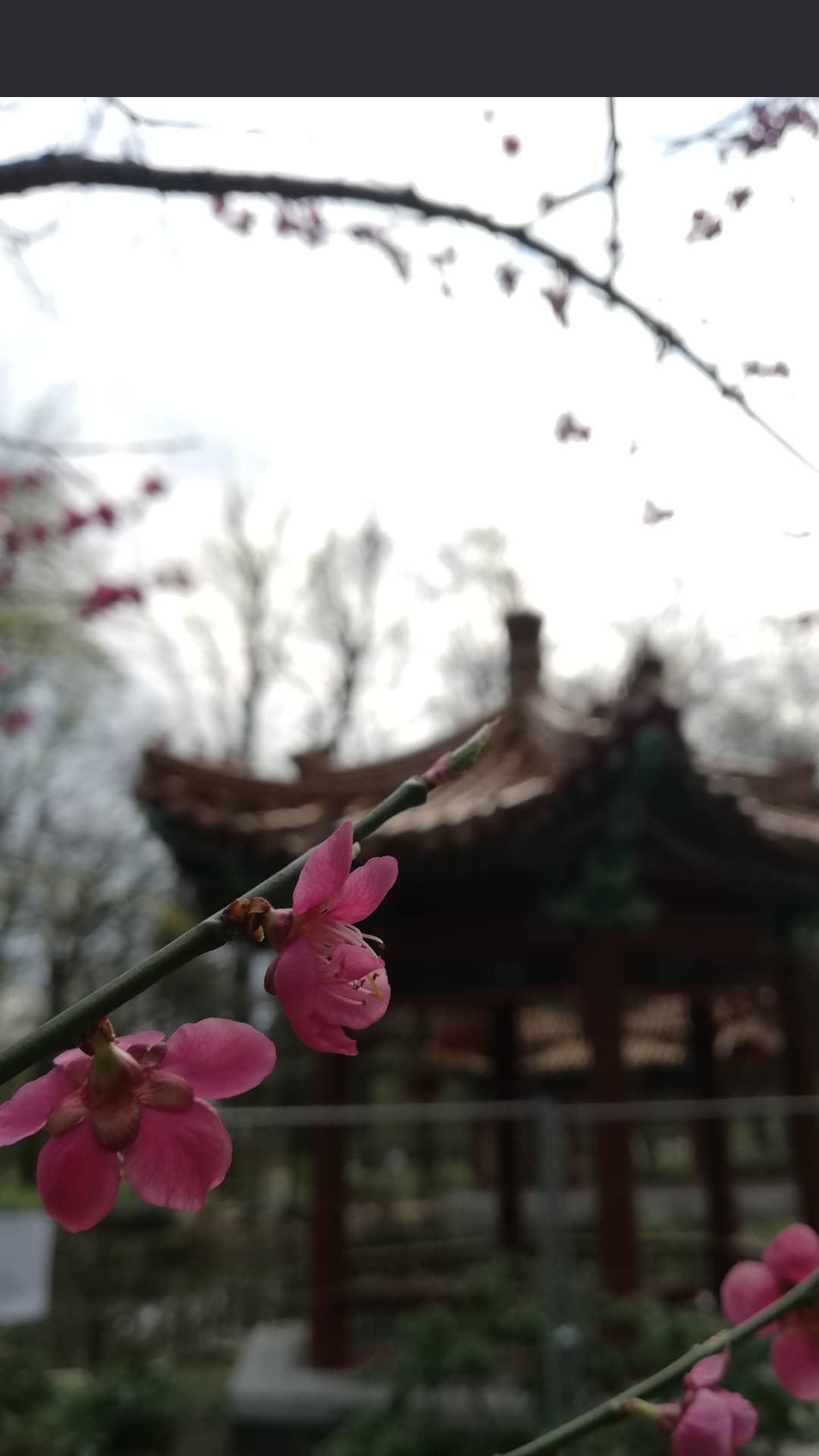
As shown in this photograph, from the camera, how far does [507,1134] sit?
609 centimetres

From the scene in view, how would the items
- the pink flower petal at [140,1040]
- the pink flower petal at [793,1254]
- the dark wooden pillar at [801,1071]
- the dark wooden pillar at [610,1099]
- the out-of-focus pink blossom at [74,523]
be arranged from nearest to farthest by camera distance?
1. the pink flower petal at [140,1040]
2. the pink flower petal at [793,1254]
3. the dark wooden pillar at [610,1099]
4. the dark wooden pillar at [801,1071]
5. the out-of-focus pink blossom at [74,523]

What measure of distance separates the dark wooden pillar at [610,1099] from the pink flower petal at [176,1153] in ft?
11.7

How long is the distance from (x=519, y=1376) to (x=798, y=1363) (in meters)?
3.48

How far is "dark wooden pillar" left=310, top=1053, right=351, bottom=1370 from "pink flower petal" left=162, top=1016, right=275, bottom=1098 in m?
4.04

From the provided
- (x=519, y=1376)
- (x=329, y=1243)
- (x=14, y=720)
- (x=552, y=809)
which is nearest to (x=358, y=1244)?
(x=329, y=1243)

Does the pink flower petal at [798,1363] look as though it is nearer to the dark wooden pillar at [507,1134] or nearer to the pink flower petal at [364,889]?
the pink flower petal at [364,889]

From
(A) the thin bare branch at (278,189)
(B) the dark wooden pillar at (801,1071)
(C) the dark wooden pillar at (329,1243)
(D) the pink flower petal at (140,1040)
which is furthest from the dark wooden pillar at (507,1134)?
(D) the pink flower petal at (140,1040)

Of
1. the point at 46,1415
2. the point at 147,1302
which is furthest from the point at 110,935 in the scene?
the point at 46,1415

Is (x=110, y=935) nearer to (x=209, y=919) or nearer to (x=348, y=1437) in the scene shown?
(x=348, y=1437)

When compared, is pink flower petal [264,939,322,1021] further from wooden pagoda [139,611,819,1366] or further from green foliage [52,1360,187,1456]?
green foliage [52,1360,187,1456]

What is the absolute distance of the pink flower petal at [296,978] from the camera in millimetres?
438

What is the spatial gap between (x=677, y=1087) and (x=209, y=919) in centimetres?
1193

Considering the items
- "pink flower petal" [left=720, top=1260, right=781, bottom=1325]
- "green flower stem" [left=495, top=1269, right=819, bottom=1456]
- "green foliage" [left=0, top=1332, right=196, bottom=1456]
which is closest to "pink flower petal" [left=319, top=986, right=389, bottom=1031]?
"green flower stem" [left=495, top=1269, right=819, bottom=1456]

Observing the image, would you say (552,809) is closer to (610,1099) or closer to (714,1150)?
(610,1099)
